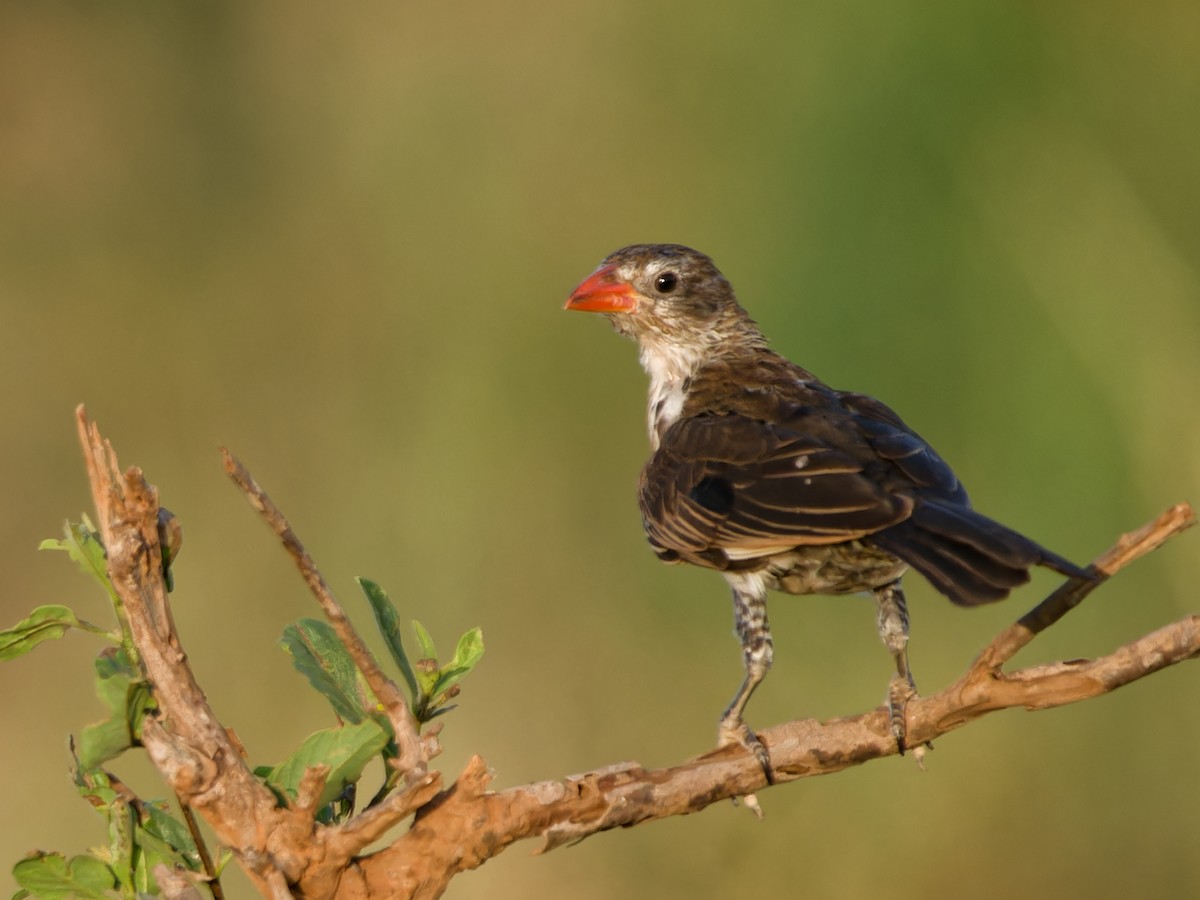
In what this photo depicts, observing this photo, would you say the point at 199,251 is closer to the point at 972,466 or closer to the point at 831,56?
the point at 831,56

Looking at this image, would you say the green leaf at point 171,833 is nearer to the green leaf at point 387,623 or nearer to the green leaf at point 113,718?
the green leaf at point 113,718

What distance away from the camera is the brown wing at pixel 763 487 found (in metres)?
3.79

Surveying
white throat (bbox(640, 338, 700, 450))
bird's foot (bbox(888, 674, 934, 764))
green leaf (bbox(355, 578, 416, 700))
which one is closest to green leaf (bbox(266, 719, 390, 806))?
green leaf (bbox(355, 578, 416, 700))

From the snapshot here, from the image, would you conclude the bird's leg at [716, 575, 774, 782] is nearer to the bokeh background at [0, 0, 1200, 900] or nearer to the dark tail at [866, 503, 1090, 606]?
the dark tail at [866, 503, 1090, 606]

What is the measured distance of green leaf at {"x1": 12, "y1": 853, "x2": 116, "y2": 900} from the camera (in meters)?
2.21

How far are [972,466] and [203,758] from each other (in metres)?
4.13

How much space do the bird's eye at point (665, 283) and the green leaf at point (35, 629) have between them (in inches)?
144

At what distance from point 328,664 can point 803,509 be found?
5.77 ft

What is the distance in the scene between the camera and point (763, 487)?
412cm

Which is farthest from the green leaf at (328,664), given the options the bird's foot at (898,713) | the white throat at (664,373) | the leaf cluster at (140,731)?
the white throat at (664,373)

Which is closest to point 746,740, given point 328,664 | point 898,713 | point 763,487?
point 898,713

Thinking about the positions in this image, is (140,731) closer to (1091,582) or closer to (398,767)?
(398,767)

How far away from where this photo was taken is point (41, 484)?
6621mm

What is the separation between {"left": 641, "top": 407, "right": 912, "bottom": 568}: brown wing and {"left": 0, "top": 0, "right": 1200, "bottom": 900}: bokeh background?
1.28 m
